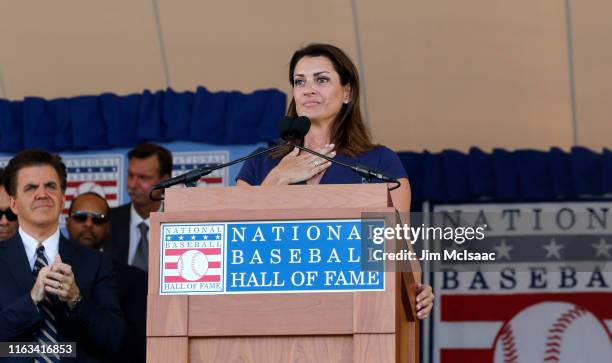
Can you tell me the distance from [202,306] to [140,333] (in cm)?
156

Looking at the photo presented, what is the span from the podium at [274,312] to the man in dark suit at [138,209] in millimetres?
2682

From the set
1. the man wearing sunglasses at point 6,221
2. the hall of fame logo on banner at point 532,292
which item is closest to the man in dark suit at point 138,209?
the man wearing sunglasses at point 6,221

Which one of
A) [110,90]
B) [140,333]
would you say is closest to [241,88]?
[110,90]

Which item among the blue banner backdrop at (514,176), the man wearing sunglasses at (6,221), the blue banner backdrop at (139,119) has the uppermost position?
the blue banner backdrop at (139,119)

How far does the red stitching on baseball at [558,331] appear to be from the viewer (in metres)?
6.01

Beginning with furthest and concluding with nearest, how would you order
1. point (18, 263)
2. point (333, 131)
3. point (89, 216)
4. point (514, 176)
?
1. point (514, 176)
2. point (89, 216)
3. point (18, 263)
4. point (333, 131)

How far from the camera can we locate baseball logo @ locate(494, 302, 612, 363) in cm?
601

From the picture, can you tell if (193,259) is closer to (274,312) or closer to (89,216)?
(274,312)

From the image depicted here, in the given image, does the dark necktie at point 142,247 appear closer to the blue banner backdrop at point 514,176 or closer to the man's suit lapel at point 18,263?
the blue banner backdrop at point 514,176

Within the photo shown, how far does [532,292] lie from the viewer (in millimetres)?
6102

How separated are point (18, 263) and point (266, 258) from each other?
4.70ft

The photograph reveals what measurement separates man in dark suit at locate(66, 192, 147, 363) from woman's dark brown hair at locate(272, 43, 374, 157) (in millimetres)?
983

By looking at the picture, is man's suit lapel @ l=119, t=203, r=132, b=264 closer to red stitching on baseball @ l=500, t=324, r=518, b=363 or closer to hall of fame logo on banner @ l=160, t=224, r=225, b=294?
red stitching on baseball @ l=500, t=324, r=518, b=363

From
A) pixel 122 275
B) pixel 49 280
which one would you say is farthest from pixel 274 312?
pixel 122 275
